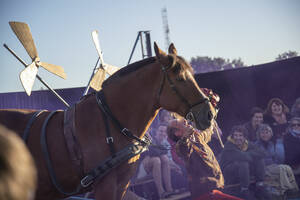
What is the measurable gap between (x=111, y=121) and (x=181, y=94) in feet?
2.35

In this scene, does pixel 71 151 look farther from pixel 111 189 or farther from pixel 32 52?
pixel 32 52

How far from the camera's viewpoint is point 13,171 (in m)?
0.67

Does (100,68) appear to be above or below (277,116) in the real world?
above

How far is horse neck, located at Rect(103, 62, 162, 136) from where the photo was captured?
270 cm

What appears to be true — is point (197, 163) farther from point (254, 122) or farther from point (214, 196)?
point (254, 122)

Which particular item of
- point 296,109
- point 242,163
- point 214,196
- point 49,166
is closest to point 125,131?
point 49,166

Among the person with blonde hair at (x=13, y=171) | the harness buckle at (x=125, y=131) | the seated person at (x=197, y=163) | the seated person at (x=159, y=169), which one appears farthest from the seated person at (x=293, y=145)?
the person with blonde hair at (x=13, y=171)

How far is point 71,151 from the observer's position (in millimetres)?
2506

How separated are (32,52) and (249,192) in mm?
4864

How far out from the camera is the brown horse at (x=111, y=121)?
98.8 inches

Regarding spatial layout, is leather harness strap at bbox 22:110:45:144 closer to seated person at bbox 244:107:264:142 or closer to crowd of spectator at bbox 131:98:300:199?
crowd of spectator at bbox 131:98:300:199

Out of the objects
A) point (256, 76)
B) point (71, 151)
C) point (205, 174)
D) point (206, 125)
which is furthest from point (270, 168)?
point (71, 151)

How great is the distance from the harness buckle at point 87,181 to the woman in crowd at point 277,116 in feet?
17.2

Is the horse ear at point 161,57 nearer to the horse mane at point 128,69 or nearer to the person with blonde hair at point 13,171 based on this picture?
the horse mane at point 128,69
